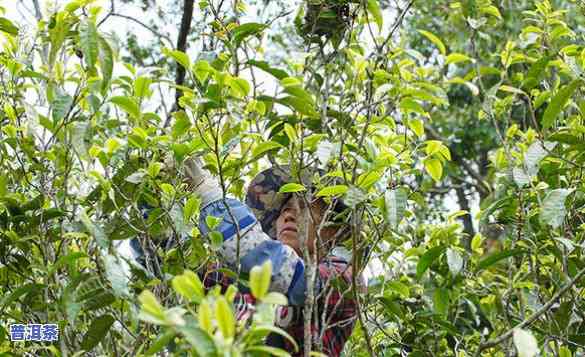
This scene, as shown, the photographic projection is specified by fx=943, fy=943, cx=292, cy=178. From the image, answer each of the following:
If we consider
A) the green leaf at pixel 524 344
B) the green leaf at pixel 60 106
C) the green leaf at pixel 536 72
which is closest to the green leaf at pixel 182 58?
the green leaf at pixel 60 106

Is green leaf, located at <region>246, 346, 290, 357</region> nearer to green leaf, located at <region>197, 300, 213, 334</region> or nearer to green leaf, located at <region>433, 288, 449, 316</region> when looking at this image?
green leaf, located at <region>197, 300, 213, 334</region>

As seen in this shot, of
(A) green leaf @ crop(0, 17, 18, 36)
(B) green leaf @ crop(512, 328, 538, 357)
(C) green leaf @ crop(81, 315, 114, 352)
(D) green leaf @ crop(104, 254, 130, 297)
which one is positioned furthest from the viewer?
(A) green leaf @ crop(0, 17, 18, 36)

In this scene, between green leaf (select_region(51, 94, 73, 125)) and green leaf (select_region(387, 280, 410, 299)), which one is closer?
green leaf (select_region(51, 94, 73, 125))

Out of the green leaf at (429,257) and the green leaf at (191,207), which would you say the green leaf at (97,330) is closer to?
the green leaf at (191,207)

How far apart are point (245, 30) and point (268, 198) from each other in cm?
50

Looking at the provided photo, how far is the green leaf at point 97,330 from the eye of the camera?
1.72 m

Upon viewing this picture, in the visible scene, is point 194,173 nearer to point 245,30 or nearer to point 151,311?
point 245,30

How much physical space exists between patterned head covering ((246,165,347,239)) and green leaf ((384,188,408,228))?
383 millimetres

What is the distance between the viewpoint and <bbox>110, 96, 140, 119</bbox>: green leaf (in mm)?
1707

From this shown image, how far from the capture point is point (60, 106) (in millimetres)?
1723

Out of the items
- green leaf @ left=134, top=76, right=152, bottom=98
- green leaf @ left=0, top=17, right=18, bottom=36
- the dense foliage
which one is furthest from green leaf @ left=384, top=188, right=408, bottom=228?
green leaf @ left=0, top=17, right=18, bottom=36

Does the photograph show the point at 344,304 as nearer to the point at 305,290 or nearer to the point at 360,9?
the point at 305,290

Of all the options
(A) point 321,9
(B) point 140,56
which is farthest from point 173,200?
(B) point 140,56

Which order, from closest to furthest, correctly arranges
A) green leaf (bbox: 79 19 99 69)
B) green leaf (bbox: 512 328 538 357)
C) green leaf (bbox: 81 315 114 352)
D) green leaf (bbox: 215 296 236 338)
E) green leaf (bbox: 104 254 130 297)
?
green leaf (bbox: 215 296 236 338), green leaf (bbox: 512 328 538 357), green leaf (bbox: 104 254 130 297), green leaf (bbox: 79 19 99 69), green leaf (bbox: 81 315 114 352)
